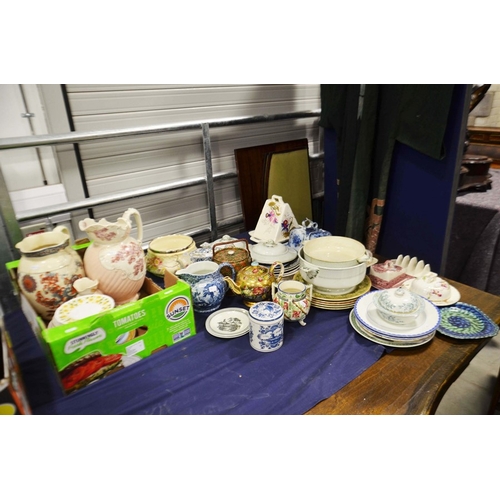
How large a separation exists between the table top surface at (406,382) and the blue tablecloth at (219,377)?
27 millimetres

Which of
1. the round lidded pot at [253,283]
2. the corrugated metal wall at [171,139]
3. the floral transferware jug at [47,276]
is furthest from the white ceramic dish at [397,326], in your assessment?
the corrugated metal wall at [171,139]

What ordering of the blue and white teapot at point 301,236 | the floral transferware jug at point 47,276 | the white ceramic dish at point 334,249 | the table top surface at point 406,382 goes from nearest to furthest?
the table top surface at point 406,382 → the floral transferware jug at point 47,276 → the white ceramic dish at point 334,249 → the blue and white teapot at point 301,236

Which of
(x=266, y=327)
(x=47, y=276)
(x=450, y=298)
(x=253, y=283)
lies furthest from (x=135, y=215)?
(x=450, y=298)

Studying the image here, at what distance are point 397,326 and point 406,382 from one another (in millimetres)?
167

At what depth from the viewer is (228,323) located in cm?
104

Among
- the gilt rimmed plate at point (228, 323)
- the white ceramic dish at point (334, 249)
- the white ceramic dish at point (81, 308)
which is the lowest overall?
the gilt rimmed plate at point (228, 323)

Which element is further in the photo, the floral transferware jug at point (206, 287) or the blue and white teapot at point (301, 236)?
the blue and white teapot at point (301, 236)

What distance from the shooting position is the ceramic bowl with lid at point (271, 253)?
123cm

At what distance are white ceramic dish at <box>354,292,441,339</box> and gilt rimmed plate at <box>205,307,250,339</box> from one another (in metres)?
0.33

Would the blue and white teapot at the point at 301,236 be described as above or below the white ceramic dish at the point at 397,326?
above

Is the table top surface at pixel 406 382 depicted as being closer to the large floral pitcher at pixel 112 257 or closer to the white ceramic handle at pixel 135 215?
the large floral pitcher at pixel 112 257

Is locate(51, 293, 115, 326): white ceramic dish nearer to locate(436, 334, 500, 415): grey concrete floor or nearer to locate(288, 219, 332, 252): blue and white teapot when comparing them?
locate(288, 219, 332, 252): blue and white teapot

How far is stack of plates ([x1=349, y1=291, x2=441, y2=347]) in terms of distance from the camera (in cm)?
93

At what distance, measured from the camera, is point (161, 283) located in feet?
4.12
